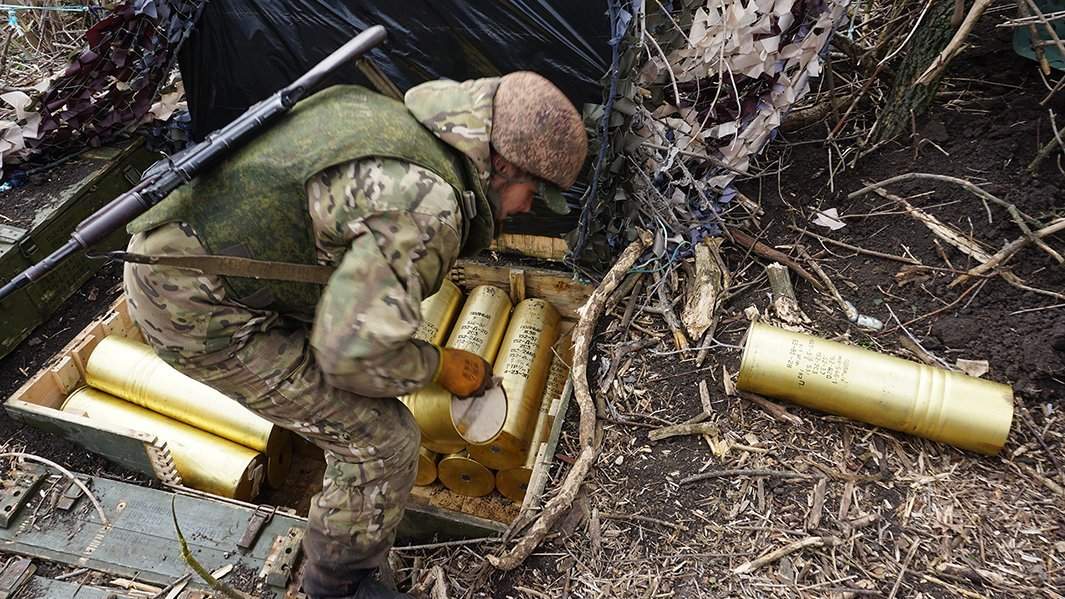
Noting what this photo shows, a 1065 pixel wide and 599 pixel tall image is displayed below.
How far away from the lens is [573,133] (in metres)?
2.50

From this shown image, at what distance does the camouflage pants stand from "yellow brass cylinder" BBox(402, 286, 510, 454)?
591 millimetres

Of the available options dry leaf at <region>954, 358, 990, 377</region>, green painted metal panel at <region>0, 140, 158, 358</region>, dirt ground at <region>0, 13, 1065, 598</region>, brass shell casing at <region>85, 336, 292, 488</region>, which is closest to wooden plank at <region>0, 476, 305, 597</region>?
dirt ground at <region>0, 13, 1065, 598</region>

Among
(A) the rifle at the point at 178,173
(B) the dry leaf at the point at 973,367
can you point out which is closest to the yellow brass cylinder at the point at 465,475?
(A) the rifle at the point at 178,173

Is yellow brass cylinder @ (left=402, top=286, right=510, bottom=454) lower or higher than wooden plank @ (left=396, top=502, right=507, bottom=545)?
higher

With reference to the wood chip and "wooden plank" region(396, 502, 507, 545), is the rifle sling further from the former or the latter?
the wood chip

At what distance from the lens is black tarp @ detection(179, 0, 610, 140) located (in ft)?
14.6

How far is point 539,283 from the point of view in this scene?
5.17m

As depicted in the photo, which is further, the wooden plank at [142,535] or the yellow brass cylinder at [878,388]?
the wooden plank at [142,535]

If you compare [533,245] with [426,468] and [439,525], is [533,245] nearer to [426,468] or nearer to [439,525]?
[426,468]

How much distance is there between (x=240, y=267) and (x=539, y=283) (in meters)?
2.85

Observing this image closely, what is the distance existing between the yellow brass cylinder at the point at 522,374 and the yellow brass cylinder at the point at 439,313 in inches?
17.5

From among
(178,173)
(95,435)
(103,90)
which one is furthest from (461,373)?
(103,90)

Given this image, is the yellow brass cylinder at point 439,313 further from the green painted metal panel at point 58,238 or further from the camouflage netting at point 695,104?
the green painted metal panel at point 58,238

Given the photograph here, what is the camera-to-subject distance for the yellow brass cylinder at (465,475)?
448 cm
